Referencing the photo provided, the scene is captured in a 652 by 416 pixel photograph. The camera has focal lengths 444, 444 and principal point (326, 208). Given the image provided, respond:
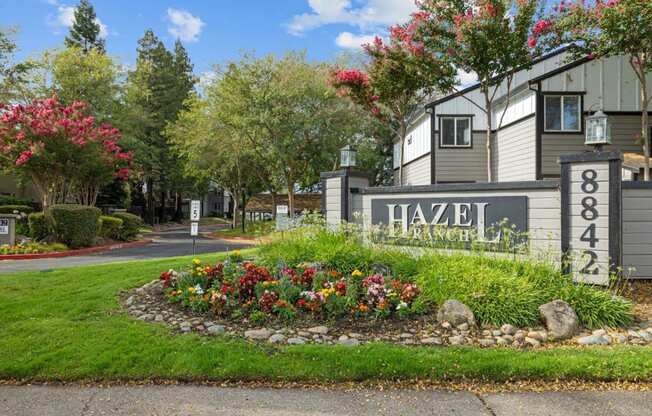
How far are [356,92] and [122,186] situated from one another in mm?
29167

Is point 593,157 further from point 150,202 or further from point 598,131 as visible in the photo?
point 150,202

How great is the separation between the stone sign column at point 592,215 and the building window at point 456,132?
10.4 m

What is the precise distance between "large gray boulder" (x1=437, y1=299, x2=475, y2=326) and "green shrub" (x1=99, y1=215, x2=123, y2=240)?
17240 mm

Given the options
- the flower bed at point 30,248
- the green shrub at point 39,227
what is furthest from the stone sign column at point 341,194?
the green shrub at point 39,227

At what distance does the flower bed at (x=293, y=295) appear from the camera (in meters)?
5.09

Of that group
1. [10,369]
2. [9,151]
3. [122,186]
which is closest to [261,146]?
[9,151]

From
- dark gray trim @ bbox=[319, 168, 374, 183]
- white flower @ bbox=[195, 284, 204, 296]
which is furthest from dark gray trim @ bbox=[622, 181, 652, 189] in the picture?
white flower @ bbox=[195, 284, 204, 296]

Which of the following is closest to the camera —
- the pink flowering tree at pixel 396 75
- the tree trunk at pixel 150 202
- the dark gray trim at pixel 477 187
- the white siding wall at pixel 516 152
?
the dark gray trim at pixel 477 187

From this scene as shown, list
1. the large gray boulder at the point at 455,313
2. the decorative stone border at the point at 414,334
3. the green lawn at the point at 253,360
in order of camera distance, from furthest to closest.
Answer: the large gray boulder at the point at 455,313, the decorative stone border at the point at 414,334, the green lawn at the point at 253,360

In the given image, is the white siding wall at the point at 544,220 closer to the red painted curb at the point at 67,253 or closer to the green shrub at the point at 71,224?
the red painted curb at the point at 67,253

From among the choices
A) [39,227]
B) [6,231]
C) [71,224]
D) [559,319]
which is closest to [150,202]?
[39,227]

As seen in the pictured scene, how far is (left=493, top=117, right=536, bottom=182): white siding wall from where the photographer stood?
13594 mm

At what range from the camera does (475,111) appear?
16.5 metres

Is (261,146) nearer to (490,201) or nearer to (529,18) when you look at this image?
(529,18)
